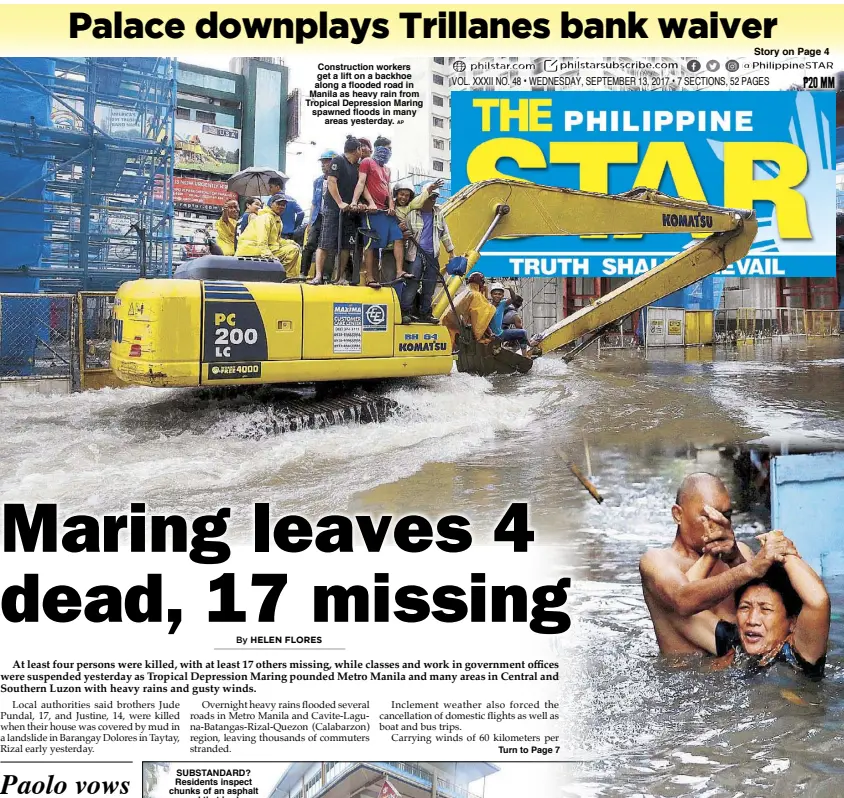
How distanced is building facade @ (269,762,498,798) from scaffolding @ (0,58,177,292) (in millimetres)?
2534

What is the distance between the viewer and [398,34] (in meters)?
3.06

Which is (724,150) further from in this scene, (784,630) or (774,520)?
(784,630)

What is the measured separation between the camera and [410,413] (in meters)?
4.29

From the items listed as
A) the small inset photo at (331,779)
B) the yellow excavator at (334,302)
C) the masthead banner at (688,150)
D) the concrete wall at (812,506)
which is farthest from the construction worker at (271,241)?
the concrete wall at (812,506)

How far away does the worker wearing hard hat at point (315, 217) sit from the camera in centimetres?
341

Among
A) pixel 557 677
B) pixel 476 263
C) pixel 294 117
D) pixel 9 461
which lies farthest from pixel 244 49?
pixel 557 677

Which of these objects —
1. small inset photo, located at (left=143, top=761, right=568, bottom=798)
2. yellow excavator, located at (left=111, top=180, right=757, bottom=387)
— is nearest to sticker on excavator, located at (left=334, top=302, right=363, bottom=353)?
yellow excavator, located at (left=111, top=180, right=757, bottom=387)

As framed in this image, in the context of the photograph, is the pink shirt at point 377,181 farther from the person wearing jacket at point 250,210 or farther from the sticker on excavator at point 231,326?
the sticker on excavator at point 231,326

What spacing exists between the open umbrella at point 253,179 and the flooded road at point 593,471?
4.01ft

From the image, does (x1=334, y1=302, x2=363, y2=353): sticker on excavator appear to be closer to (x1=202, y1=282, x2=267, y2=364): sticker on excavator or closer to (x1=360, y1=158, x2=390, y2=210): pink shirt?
(x1=202, y1=282, x2=267, y2=364): sticker on excavator

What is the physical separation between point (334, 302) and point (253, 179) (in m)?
0.81

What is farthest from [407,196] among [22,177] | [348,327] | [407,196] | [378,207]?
[22,177]

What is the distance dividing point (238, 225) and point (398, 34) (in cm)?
130

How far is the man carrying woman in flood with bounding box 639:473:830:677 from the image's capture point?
2.56 m
